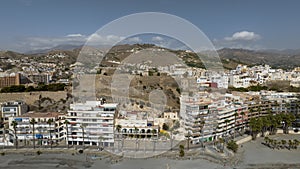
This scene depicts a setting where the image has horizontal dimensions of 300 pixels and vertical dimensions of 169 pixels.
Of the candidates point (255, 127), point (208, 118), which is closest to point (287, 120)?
point (255, 127)

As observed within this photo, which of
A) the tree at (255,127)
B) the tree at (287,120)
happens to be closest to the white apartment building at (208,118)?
the tree at (255,127)

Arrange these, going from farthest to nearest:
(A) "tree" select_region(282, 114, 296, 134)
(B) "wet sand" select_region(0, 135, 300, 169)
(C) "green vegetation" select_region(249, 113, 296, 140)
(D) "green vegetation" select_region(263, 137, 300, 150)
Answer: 1. (A) "tree" select_region(282, 114, 296, 134)
2. (C) "green vegetation" select_region(249, 113, 296, 140)
3. (D) "green vegetation" select_region(263, 137, 300, 150)
4. (B) "wet sand" select_region(0, 135, 300, 169)

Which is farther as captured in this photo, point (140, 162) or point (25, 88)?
point (25, 88)

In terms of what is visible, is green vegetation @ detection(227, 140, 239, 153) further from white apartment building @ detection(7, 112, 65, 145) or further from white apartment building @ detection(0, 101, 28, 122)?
white apartment building @ detection(0, 101, 28, 122)

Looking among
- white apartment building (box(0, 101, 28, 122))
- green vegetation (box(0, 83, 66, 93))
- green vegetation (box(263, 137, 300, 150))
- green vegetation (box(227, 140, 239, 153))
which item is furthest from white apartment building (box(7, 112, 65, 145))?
green vegetation (box(263, 137, 300, 150))

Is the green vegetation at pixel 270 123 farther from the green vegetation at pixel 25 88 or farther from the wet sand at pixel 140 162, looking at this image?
the green vegetation at pixel 25 88

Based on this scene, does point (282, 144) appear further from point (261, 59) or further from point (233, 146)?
point (261, 59)

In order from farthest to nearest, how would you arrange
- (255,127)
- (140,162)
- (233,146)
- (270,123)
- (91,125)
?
(270,123), (255,127), (91,125), (233,146), (140,162)

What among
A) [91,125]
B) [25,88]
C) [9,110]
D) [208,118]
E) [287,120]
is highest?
[25,88]

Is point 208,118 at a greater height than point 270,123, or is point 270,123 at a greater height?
point 208,118
